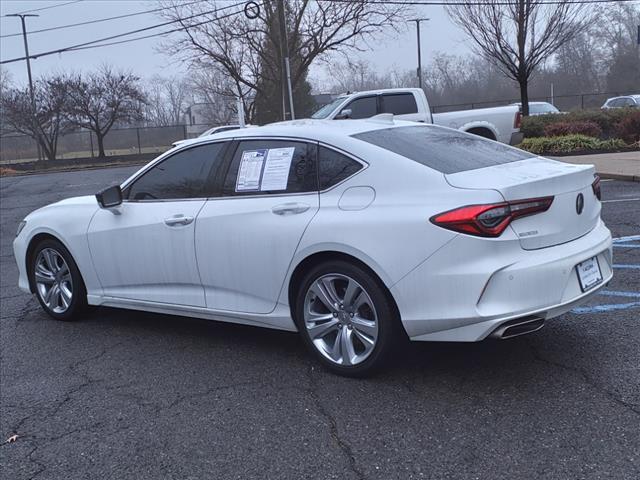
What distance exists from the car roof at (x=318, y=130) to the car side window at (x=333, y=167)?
3.8 inches

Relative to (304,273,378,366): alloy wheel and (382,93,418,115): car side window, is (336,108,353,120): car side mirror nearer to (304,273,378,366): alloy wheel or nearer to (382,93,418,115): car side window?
(382,93,418,115): car side window

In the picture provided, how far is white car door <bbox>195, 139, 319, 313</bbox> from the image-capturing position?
4.27 meters

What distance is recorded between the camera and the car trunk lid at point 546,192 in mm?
3658

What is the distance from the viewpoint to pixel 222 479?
3.12 m

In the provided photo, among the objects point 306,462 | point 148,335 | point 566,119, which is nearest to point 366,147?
point 306,462

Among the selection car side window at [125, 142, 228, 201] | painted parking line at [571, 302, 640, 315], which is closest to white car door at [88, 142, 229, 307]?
car side window at [125, 142, 228, 201]

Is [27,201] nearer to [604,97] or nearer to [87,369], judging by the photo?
[87,369]

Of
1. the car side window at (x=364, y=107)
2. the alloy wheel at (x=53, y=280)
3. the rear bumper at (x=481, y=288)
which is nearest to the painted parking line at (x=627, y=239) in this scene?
the rear bumper at (x=481, y=288)

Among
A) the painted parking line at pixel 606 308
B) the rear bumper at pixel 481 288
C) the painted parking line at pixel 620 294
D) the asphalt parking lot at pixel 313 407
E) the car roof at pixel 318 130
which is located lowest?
the asphalt parking lot at pixel 313 407

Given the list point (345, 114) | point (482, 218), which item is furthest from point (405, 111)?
point (482, 218)

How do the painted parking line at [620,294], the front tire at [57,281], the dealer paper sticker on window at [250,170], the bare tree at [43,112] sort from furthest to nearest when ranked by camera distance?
the bare tree at [43,112] < the front tire at [57,281] < the painted parking line at [620,294] < the dealer paper sticker on window at [250,170]

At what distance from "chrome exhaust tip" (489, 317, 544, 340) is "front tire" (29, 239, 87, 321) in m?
3.67

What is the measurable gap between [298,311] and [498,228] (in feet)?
4.60

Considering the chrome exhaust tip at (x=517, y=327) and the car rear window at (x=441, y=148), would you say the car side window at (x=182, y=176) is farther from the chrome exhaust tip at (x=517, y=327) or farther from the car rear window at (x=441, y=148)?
the chrome exhaust tip at (x=517, y=327)
